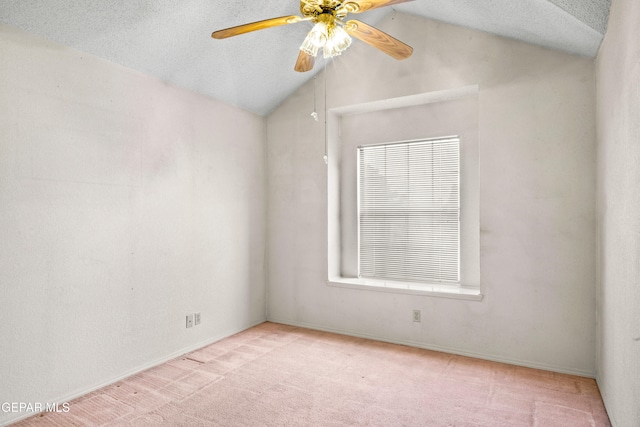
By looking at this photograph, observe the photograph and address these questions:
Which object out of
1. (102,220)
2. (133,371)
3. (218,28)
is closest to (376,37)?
(218,28)

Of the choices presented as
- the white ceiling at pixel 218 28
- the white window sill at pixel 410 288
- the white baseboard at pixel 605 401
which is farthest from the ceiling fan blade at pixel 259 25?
the white baseboard at pixel 605 401

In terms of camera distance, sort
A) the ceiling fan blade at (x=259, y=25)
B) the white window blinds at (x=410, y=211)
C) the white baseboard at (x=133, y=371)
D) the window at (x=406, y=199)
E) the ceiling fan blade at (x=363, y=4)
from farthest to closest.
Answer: the white window blinds at (x=410, y=211) < the window at (x=406, y=199) < the white baseboard at (x=133, y=371) < the ceiling fan blade at (x=259, y=25) < the ceiling fan blade at (x=363, y=4)

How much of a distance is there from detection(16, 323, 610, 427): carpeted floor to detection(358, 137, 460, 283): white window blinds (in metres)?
0.93

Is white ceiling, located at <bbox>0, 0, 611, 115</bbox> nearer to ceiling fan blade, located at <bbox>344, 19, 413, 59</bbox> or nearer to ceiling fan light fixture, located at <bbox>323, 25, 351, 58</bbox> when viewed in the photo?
ceiling fan blade, located at <bbox>344, 19, 413, 59</bbox>

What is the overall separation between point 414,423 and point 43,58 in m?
3.53

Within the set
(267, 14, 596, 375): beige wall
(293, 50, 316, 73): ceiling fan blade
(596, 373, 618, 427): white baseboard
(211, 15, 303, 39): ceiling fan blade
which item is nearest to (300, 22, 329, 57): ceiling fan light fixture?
(211, 15, 303, 39): ceiling fan blade

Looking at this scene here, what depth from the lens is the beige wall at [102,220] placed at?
7.79 feet

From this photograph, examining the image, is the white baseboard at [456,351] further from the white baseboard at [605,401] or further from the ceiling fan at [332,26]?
the ceiling fan at [332,26]

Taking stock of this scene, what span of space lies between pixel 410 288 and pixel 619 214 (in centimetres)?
194

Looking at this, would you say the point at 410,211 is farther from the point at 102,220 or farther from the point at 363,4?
the point at 102,220

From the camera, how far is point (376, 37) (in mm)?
2193

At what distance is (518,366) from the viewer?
314 centimetres

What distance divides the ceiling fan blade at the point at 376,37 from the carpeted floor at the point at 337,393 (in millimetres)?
2409

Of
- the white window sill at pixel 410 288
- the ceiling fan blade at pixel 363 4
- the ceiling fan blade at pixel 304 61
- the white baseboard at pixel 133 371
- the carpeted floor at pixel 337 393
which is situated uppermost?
the ceiling fan blade at pixel 363 4
